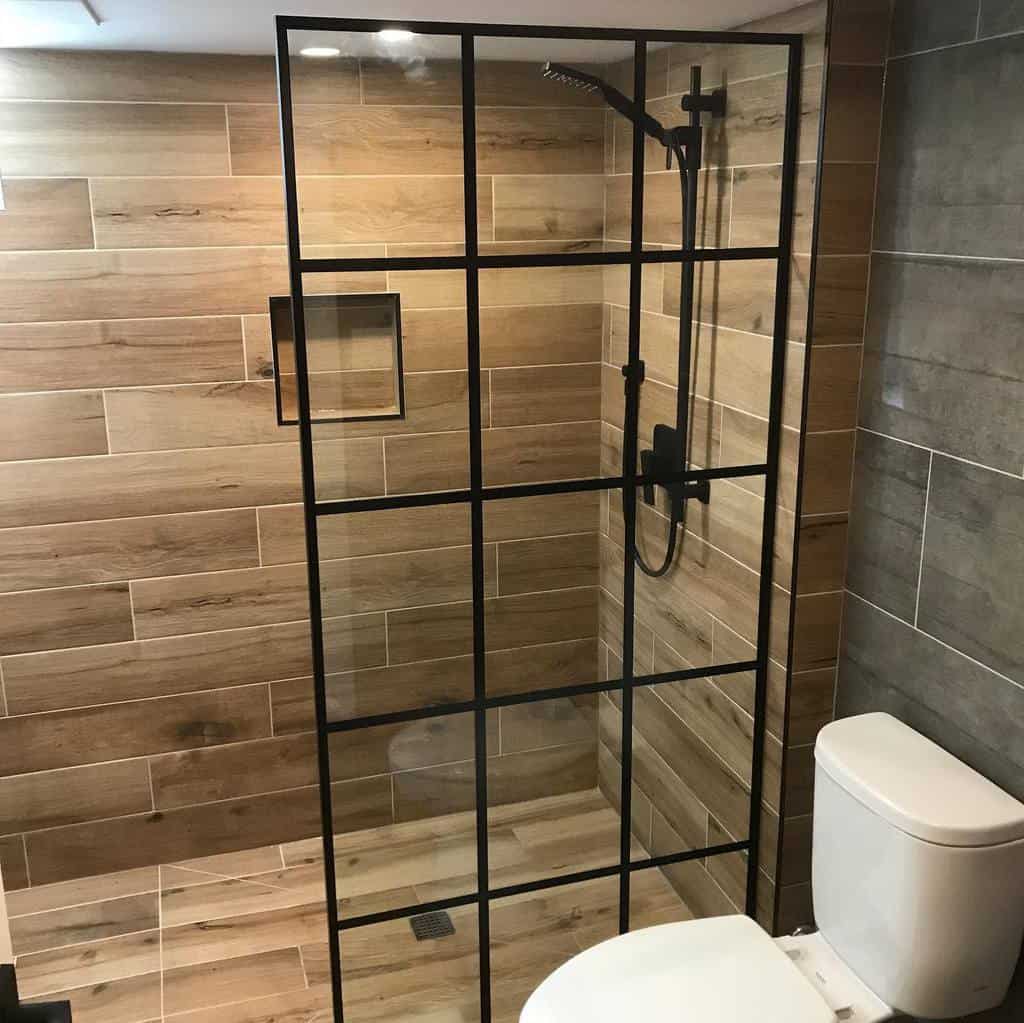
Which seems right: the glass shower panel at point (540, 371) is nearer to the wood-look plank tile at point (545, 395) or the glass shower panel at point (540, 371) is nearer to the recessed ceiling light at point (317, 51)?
the wood-look plank tile at point (545, 395)

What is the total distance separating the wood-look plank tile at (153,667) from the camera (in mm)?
2691

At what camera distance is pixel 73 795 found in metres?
2.80

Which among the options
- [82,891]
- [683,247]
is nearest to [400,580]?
[683,247]

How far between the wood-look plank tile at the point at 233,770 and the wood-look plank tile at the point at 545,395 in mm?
1414

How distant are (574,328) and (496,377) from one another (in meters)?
0.17

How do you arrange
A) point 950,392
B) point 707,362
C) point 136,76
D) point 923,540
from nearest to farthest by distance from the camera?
point 950,392 → point 923,540 → point 707,362 → point 136,76

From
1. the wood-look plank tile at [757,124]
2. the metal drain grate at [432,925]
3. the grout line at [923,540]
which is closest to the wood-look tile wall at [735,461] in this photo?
the wood-look plank tile at [757,124]

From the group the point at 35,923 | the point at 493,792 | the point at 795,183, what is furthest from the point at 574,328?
the point at 35,923

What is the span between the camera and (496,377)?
1.90 metres

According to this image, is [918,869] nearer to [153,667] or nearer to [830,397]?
[830,397]

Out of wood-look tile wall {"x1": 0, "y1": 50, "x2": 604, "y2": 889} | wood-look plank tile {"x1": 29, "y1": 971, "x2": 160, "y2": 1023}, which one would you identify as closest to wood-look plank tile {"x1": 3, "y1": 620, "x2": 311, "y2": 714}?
wood-look tile wall {"x1": 0, "y1": 50, "x2": 604, "y2": 889}

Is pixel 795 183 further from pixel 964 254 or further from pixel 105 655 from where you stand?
pixel 105 655

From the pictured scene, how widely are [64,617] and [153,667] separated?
26 centimetres

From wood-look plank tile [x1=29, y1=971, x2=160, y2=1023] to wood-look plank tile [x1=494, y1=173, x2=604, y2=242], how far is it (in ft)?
6.29
